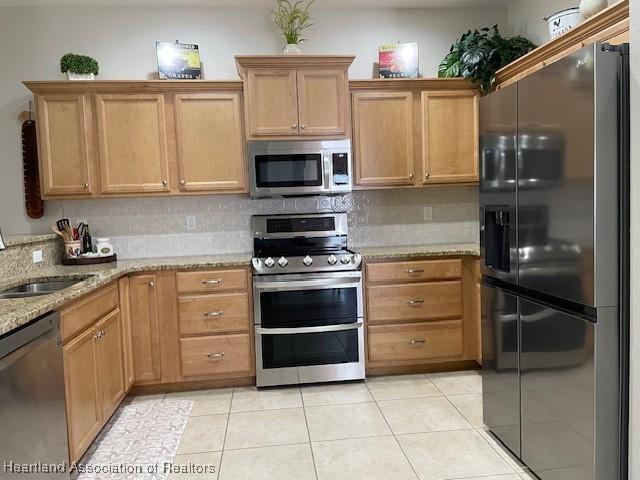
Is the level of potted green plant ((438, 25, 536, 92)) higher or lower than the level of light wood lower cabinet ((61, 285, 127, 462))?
higher

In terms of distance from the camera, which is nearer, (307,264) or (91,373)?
(91,373)

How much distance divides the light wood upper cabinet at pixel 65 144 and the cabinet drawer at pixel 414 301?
2.18 m

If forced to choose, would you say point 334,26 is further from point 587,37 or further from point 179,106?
point 587,37

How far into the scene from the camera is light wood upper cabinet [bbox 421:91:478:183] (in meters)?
3.68

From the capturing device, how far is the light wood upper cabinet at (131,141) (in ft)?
11.2

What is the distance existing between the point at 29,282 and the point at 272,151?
171cm

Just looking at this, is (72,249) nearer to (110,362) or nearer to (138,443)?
(110,362)

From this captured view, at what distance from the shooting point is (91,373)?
2.49 m

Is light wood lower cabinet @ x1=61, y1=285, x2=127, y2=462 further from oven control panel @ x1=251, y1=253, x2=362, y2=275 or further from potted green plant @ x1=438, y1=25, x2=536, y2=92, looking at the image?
potted green plant @ x1=438, y1=25, x2=536, y2=92

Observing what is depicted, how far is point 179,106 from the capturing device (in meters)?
3.45

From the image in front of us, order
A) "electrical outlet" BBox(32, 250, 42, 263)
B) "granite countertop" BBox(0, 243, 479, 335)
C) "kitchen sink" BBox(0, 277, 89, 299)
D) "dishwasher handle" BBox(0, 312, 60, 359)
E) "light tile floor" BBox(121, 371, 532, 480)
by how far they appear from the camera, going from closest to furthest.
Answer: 1. "dishwasher handle" BBox(0, 312, 60, 359)
2. "granite countertop" BBox(0, 243, 479, 335)
3. "light tile floor" BBox(121, 371, 532, 480)
4. "kitchen sink" BBox(0, 277, 89, 299)
5. "electrical outlet" BBox(32, 250, 42, 263)

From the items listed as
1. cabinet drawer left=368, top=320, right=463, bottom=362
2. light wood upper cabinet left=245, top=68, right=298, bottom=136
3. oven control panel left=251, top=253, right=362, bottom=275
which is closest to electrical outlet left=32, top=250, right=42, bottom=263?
oven control panel left=251, top=253, right=362, bottom=275

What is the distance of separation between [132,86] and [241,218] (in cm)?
122

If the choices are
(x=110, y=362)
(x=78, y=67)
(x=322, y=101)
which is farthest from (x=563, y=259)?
(x=78, y=67)
